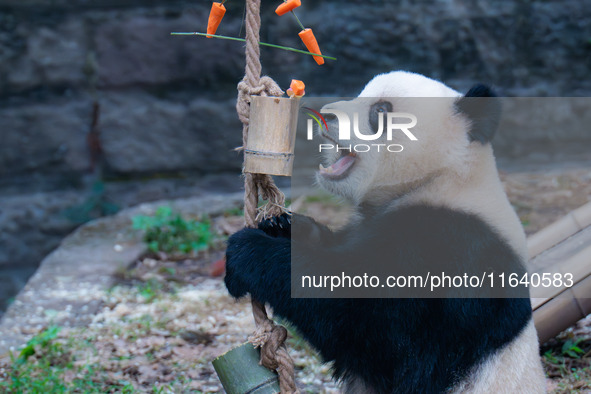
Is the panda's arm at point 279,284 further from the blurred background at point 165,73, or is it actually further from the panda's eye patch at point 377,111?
the blurred background at point 165,73

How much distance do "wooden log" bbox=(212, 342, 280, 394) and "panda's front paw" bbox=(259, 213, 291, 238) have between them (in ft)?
1.61

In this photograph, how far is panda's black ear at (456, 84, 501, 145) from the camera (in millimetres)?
2146

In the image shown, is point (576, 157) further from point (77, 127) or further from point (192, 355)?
point (77, 127)

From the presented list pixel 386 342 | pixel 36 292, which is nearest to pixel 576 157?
pixel 386 342

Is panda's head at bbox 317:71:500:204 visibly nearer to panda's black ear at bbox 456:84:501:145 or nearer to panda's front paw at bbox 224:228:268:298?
panda's black ear at bbox 456:84:501:145

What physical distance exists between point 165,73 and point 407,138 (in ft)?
11.1

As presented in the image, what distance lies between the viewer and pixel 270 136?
1949 millimetres

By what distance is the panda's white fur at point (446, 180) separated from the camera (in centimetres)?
212

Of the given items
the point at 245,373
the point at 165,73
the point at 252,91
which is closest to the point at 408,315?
the point at 245,373

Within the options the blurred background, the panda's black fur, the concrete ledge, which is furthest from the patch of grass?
the blurred background

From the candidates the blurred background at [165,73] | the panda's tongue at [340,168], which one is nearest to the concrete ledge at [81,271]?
the blurred background at [165,73]

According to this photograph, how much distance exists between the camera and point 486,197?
2131mm

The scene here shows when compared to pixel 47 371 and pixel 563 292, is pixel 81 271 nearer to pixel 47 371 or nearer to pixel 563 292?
pixel 47 371

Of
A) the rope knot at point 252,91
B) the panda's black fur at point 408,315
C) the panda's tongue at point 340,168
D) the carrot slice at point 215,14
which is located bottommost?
the panda's black fur at point 408,315
